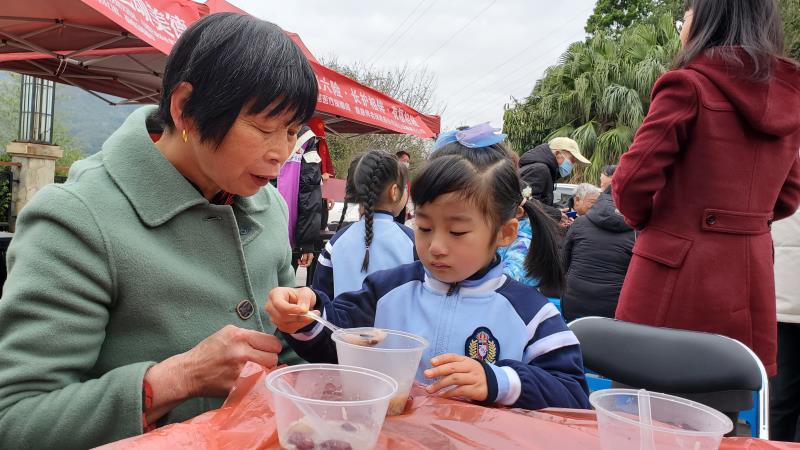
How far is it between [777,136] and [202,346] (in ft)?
6.64

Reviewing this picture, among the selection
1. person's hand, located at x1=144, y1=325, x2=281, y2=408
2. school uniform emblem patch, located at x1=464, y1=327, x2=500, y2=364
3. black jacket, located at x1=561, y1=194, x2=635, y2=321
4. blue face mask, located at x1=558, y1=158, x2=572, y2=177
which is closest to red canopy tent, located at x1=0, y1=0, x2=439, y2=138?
school uniform emblem patch, located at x1=464, y1=327, x2=500, y2=364

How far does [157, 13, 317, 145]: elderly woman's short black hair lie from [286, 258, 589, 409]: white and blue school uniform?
0.48 m

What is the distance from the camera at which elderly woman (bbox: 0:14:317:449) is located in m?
1.17

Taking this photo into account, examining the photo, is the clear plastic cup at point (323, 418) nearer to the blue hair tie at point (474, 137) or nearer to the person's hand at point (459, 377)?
the person's hand at point (459, 377)

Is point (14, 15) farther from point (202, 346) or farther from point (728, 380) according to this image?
point (728, 380)

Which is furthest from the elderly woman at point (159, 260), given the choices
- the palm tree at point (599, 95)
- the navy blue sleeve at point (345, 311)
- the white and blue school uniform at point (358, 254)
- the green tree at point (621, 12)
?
the green tree at point (621, 12)

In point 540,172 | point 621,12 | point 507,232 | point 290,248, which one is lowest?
point 290,248

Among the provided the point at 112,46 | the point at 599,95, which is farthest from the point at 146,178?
the point at 599,95

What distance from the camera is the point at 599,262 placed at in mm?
4578

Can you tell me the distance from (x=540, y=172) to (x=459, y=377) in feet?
13.0

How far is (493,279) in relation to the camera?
1.64 metres

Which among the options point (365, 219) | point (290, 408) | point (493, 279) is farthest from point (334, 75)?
point (290, 408)

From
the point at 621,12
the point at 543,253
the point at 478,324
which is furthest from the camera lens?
the point at 621,12

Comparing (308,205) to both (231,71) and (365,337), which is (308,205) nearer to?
(231,71)
